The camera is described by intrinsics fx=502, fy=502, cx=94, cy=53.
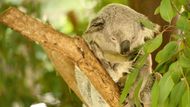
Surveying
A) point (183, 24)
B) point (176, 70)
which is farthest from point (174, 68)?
point (183, 24)

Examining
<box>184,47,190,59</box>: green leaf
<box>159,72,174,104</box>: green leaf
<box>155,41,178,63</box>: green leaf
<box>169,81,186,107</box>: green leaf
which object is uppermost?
<box>155,41,178,63</box>: green leaf

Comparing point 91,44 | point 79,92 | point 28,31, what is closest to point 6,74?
point 79,92

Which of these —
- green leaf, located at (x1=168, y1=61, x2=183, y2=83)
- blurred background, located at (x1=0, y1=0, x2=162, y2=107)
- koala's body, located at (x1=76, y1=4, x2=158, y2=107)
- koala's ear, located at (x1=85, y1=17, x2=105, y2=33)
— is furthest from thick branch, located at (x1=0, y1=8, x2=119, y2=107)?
blurred background, located at (x1=0, y1=0, x2=162, y2=107)

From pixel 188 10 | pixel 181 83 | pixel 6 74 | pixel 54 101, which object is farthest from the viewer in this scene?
pixel 6 74

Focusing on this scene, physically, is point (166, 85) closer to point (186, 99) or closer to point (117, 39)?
point (186, 99)

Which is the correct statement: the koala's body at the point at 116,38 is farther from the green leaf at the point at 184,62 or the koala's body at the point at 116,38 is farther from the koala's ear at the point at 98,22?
the green leaf at the point at 184,62

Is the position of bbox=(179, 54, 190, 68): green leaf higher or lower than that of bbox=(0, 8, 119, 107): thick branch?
lower

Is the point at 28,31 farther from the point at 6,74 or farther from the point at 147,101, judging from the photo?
the point at 6,74

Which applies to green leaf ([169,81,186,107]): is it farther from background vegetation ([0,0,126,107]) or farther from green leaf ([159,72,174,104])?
background vegetation ([0,0,126,107])
